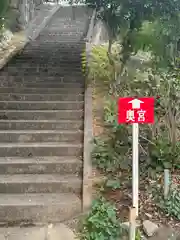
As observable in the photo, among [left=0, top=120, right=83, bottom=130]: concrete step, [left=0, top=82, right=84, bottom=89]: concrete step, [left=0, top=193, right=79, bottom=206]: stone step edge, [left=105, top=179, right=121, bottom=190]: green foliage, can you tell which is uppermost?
[left=0, top=82, right=84, bottom=89]: concrete step

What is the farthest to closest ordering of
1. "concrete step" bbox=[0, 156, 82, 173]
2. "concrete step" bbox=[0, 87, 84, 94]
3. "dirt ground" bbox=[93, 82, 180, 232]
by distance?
"concrete step" bbox=[0, 87, 84, 94] < "concrete step" bbox=[0, 156, 82, 173] < "dirt ground" bbox=[93, 82, 180, 232]

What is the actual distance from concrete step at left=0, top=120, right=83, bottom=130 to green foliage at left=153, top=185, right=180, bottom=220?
8.29ft

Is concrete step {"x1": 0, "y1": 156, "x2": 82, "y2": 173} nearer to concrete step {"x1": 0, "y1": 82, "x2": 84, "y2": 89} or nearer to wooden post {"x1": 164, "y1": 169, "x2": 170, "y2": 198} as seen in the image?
wooden post {"x1": 164, "y1": 169, "x2": 170, "y2": 198}

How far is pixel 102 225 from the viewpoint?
3934 millimetres

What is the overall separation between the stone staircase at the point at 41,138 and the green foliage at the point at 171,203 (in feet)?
3.54

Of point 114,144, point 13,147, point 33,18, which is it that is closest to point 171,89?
point 114,144

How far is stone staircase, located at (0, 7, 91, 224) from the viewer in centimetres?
479

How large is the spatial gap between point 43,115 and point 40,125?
17.8 inches

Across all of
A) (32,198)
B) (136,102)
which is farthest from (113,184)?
(136,102)

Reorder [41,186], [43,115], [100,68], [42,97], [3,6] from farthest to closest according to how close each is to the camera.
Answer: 1. [100,68]
2. [3,6]
3. [42,97]
4. [43,115]
5. [41,186]

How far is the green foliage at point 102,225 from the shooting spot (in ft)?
12.9

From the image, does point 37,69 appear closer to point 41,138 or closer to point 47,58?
point 47,58

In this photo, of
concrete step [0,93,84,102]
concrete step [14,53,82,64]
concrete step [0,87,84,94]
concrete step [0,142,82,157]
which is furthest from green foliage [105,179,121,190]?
concrete step [14,53,82,64]

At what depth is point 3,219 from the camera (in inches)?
186
